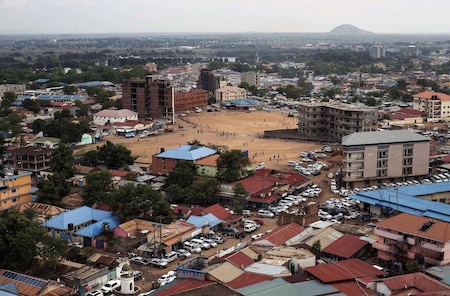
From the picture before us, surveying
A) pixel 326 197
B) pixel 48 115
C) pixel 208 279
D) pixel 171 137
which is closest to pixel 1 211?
pixel 208 279

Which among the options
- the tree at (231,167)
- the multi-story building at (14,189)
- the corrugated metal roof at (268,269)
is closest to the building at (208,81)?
the tree at (231,167)

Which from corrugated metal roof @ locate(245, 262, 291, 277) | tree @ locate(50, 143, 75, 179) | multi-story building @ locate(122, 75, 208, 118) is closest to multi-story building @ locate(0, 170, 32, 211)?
tree @ locate(50, 143, 75, 179)

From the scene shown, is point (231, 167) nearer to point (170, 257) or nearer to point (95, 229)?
point (95, 229)

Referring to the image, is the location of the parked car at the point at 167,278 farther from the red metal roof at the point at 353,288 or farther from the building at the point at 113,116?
the building at the point at 113,116

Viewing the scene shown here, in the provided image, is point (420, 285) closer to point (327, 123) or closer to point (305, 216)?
point (305, 216)

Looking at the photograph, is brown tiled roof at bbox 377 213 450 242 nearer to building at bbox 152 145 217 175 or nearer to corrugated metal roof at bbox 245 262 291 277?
corrugated metal roof at bbox 245 262 291 277
